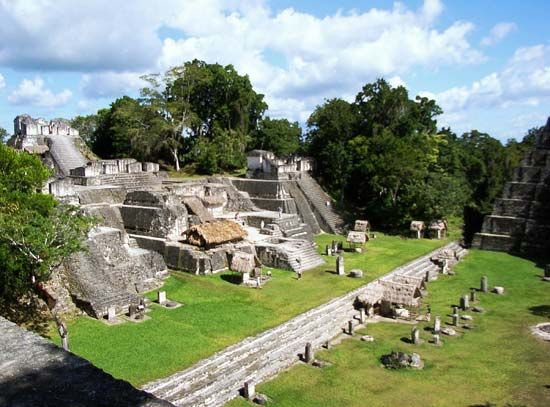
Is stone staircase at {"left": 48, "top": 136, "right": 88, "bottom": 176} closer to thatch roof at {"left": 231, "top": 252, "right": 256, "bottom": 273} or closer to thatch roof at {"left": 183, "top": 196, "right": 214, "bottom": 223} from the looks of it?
thatch roof at {"left": 183, "top": 196, "right": 214, "bottom": 223}

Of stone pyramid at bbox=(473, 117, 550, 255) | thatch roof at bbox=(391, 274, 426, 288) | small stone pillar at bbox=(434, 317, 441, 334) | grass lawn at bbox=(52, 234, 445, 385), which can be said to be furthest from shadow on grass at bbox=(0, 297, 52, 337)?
stone pyramid at bbox=(473, 117, 550, 255)

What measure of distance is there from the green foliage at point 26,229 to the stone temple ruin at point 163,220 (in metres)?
1.41

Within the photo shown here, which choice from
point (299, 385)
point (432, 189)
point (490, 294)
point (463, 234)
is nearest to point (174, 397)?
point (299, 385)

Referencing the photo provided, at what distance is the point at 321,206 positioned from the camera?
30688 millimetres

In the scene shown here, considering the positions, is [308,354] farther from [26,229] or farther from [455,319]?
[26,229]

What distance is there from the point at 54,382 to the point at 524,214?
28866 mm

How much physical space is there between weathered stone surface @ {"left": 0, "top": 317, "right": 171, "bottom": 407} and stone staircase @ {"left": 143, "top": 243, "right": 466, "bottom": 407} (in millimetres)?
7282

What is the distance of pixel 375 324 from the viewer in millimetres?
16828

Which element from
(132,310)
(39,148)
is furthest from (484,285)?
Answer: (39,148)

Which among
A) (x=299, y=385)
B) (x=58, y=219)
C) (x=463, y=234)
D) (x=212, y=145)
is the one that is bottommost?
(x=299, y=385)

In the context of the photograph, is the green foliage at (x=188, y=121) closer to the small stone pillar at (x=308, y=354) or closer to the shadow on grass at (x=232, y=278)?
the shadow on grass at (x=232, y=278)

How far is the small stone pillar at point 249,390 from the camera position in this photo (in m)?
11.6

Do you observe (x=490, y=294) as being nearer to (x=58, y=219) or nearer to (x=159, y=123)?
(x=58, y=219)

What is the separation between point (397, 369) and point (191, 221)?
12.5 metres
